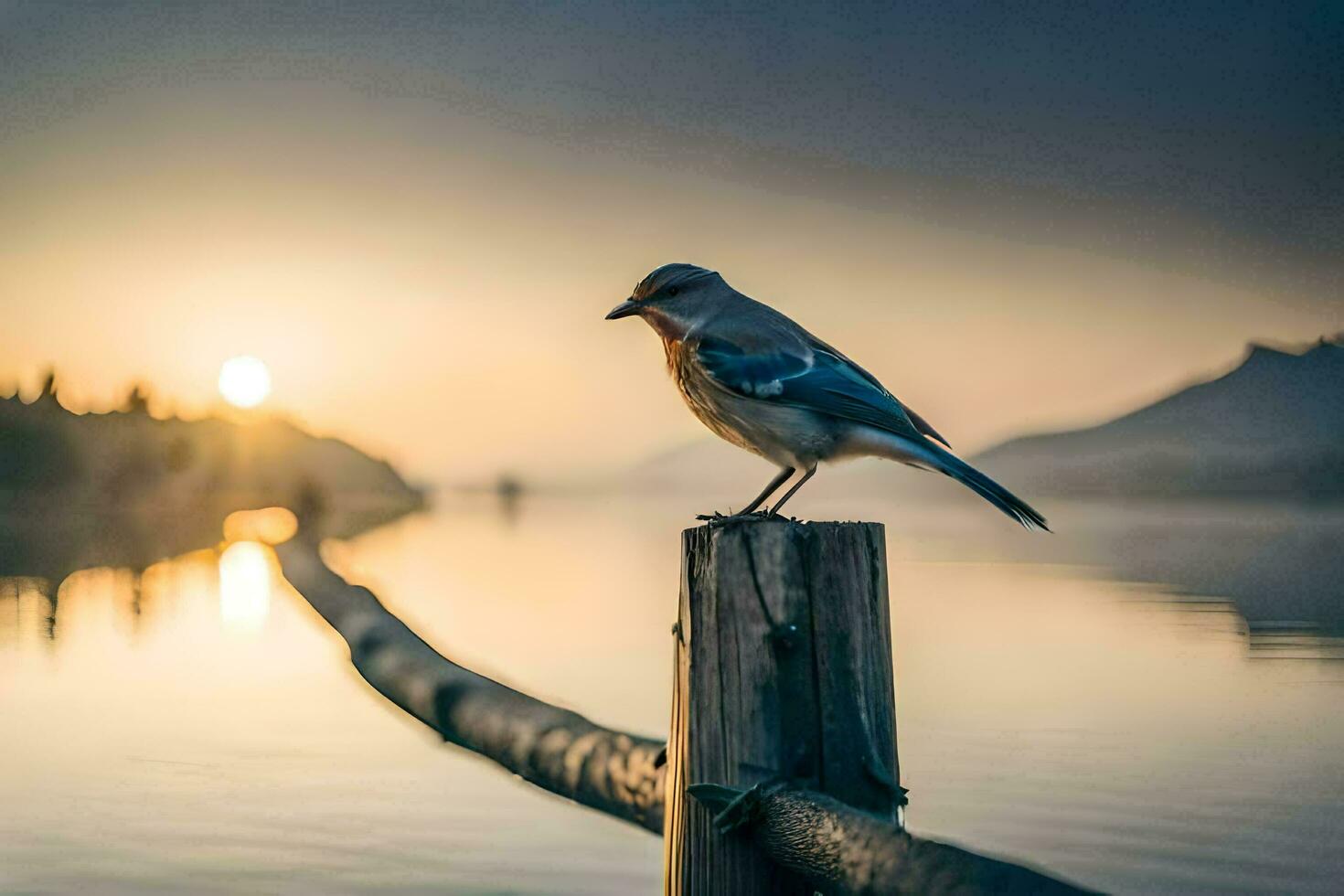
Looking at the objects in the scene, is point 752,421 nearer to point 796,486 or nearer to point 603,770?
point 796,486

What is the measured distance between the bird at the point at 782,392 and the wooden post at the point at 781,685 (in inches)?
41.4

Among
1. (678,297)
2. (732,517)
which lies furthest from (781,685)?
(678,297)

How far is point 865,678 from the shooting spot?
336 cm

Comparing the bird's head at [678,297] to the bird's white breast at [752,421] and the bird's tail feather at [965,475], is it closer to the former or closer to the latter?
the bird's white breast at [752,421]

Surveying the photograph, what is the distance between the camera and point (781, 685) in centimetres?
333

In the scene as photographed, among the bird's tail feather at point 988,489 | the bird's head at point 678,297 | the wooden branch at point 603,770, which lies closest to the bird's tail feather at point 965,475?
the bird's tail feather at point 988,489

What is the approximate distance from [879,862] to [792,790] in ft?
1.68

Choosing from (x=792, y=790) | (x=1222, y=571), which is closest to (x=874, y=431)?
(x=792, y=790)

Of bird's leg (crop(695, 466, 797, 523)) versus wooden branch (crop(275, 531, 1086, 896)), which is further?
bird's leg (crop(695, 466, 797, 523))

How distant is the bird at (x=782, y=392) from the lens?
462cm

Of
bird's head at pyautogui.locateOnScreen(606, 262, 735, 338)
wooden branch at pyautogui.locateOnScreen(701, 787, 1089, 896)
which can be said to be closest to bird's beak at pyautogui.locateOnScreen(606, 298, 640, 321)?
bird's head at pyautogui.locateOnScreen(606, 262, 735, 338)

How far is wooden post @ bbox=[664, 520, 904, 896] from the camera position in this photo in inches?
131

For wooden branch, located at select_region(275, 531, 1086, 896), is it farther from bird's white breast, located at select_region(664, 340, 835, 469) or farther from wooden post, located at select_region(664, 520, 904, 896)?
bird's white breast, located at select_region(664, 340, 835, 469)

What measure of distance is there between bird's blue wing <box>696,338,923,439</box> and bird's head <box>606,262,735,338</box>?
0.89 feet
